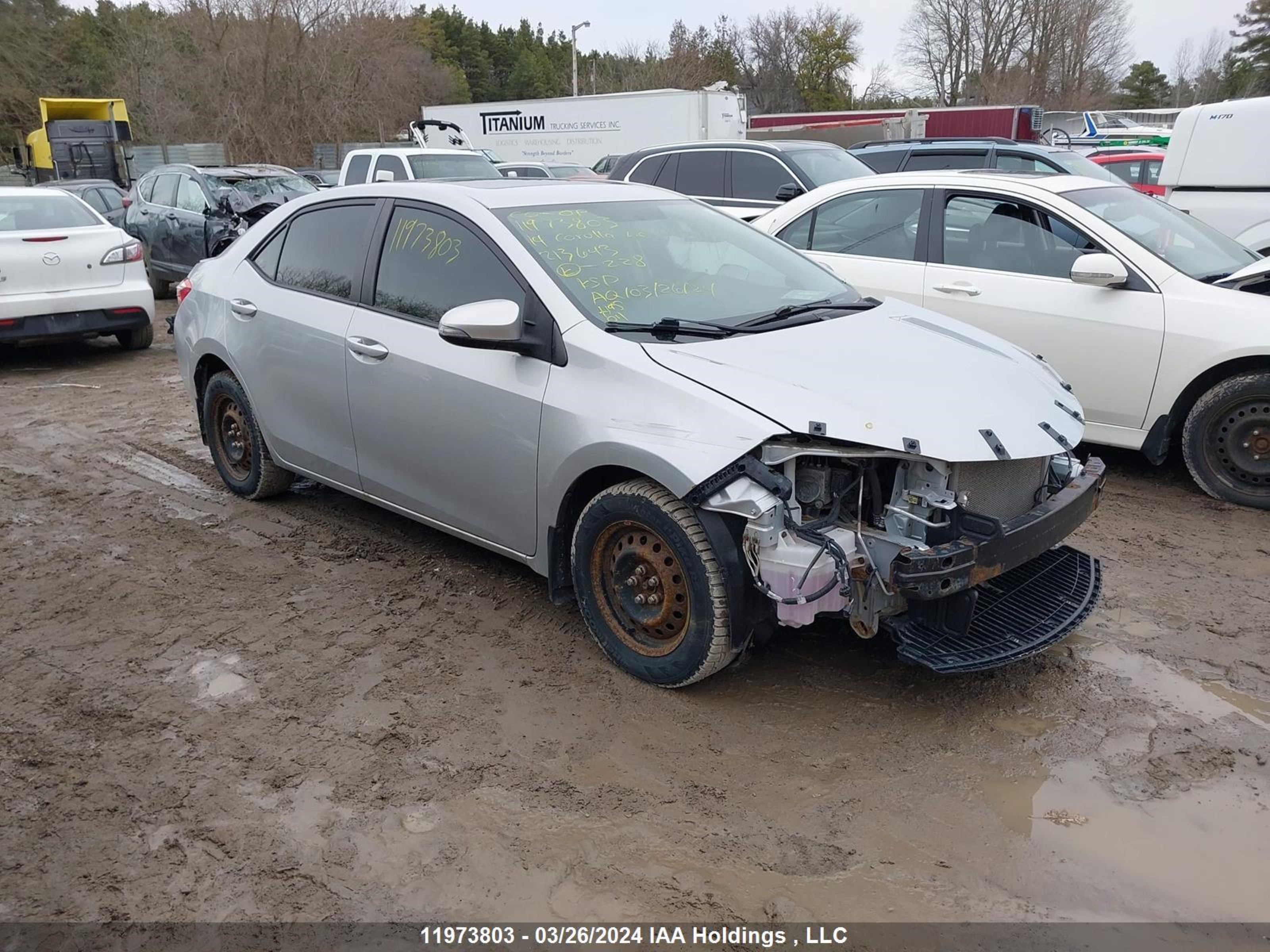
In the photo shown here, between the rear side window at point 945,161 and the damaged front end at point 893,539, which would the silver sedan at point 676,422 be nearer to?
the damaged front end at point 893,539

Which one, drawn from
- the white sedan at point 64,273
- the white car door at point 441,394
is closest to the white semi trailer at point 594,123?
the white sedan at point 64,273

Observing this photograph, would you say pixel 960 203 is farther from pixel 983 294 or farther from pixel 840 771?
pixel 840 771

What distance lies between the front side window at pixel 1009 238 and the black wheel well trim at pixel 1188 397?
3.10ft

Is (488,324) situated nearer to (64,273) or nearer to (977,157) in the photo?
(64,273)

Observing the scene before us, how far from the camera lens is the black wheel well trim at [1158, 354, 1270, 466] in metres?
5.46

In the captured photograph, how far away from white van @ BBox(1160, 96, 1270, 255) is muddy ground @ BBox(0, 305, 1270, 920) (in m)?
5.40

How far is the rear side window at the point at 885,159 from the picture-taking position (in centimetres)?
1322

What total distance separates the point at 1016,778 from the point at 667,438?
63.0 inches

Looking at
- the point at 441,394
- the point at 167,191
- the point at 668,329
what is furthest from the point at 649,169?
the point at 668,329

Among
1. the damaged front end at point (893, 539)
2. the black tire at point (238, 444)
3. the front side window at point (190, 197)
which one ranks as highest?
the front side window at point (190, 197)


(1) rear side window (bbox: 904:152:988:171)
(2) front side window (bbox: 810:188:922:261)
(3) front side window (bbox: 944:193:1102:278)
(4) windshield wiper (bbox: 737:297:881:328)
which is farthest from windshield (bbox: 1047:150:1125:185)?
(4) windshield wiper (bbox: 737:297:881:328)

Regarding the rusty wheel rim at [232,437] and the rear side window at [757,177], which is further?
the rear side window at [757,177]

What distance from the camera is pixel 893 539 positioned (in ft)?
11.1

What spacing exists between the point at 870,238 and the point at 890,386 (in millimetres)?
3581
